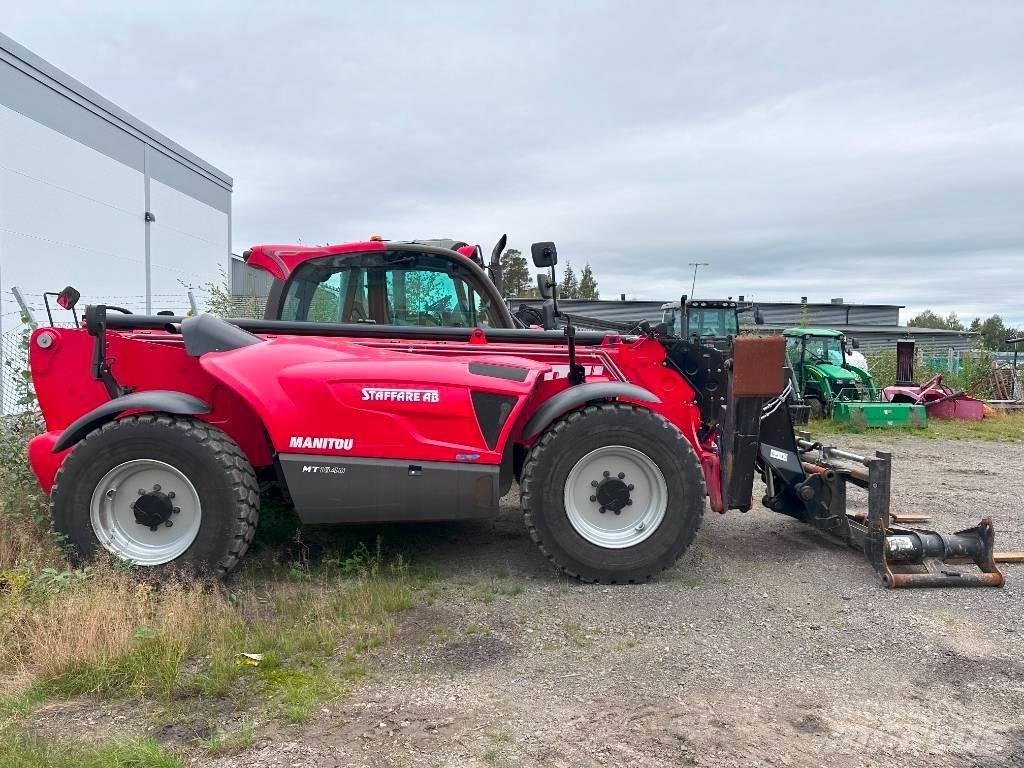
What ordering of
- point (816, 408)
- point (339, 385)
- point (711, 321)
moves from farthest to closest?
point (711, 321), point (816, 408), point (339, 385)

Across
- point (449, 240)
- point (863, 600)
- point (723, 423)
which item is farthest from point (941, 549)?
point (449, 240)

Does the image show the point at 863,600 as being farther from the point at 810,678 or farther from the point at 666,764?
the point at 666,764

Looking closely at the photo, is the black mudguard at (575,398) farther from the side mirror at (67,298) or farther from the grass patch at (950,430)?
the grass patch at (950,430)

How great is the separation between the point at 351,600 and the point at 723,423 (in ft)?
8.76

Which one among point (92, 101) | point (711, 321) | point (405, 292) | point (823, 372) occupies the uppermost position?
point (92, 101)

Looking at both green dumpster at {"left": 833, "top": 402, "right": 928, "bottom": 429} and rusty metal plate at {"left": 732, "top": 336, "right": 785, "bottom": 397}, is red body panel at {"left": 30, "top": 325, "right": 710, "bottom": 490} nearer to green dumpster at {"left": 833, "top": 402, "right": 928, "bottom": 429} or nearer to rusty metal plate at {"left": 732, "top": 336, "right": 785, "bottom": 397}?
rusty metal plate at {"left": 732, "top": 336, "right": 785, "bottom": 397}

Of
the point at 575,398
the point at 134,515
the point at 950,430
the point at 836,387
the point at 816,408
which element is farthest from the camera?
the point at 836,387

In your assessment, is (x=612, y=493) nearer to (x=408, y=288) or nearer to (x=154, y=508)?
(x=408, y=288)

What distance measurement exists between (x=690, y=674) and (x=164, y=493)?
3.07 meters

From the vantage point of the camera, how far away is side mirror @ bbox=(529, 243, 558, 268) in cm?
448

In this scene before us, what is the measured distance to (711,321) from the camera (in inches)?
739

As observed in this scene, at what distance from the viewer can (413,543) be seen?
17.6 feet

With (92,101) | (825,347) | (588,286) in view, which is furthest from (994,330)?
(92,101)

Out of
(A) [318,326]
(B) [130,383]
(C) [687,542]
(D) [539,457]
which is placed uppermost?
(A) [318,326]
